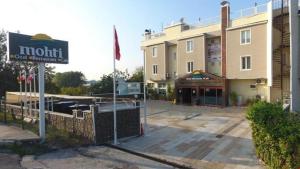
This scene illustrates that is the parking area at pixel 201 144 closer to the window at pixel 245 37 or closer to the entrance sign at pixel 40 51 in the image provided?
the entrance sign at pixel 40 51

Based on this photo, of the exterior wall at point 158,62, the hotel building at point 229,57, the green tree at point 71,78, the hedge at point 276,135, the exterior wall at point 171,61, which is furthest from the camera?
the green tree at point 71,78

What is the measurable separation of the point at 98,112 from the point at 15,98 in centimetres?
1616

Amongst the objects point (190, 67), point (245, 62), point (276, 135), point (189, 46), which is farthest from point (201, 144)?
point (189, 46)

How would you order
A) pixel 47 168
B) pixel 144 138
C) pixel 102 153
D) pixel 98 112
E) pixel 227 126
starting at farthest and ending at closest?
pixel 227 126 < pixel 144 138 < pixel 98 112 < pixel 102 153 < pixel 47 168

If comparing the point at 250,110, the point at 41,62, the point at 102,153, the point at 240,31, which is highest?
the point at 240,31

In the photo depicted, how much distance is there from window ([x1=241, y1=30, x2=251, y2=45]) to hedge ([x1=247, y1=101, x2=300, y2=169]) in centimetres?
2113

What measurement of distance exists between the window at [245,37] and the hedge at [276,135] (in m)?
21.1

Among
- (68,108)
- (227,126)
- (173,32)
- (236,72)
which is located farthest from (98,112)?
(173,32)

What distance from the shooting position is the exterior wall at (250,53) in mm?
27156

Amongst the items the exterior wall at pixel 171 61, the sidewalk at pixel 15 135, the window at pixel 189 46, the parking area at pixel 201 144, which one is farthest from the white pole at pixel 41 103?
the exterior wall at pixel 171 61

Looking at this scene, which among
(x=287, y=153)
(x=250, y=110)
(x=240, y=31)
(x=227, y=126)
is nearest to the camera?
(x=287, y=153)

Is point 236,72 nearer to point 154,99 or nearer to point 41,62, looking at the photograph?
point 154,99

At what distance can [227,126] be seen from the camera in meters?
17.2

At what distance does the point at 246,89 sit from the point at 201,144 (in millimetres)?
19023
